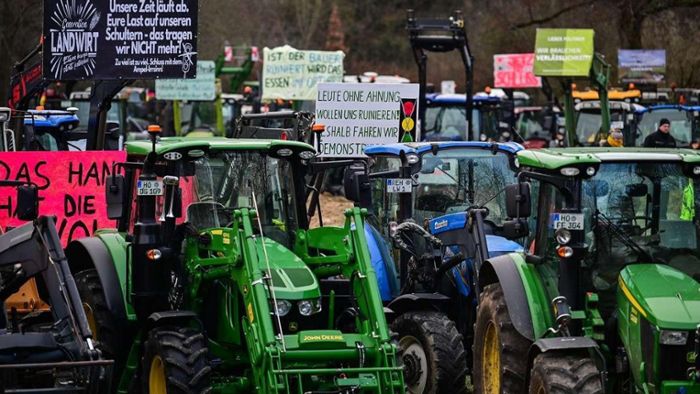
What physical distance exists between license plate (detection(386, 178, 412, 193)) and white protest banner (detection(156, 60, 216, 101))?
67.9 feet

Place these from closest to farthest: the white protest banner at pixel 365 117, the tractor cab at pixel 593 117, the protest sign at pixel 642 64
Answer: the white protest banner at pixel 365 117 → the tractor cab at pixel 593 117 → the protest sign at pixel 642 64

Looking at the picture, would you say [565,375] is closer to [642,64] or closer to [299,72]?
[299,72]

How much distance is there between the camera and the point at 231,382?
1023 cm

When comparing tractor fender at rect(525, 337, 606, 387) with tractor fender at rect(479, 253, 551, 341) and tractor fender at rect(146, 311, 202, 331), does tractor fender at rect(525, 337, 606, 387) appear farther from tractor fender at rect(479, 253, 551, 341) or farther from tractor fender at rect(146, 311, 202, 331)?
tractor fender at rect(146, 311, 202, 331)

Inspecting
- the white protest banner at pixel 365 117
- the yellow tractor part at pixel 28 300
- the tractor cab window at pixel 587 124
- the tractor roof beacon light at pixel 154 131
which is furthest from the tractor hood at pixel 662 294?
the tractor cab window at pixel 587 124

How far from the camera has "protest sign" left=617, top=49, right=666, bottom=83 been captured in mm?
36875

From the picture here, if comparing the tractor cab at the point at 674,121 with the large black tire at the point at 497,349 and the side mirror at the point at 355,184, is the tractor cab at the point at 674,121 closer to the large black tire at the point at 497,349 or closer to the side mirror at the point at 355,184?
the side mirror at the point at 355,184

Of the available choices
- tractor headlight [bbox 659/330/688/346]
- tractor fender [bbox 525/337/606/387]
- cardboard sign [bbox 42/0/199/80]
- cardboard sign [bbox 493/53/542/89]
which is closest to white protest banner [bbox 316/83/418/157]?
cardboard sign [bbox 42/0/199/80]

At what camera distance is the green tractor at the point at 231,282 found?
9766 millimetres

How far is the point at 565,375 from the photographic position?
29.2 feet

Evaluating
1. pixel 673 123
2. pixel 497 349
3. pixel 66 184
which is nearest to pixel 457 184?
pixel 497 349

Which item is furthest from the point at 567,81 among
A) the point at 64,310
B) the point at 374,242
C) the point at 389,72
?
the point at 389,72

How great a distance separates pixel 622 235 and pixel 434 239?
9.30 ft

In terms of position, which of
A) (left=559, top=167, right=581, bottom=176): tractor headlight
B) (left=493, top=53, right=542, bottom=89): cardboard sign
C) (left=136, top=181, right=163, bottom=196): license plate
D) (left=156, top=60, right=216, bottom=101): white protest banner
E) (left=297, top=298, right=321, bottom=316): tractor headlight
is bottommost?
(left=297, top=298, right=321, bottom=316): tractor headlight
